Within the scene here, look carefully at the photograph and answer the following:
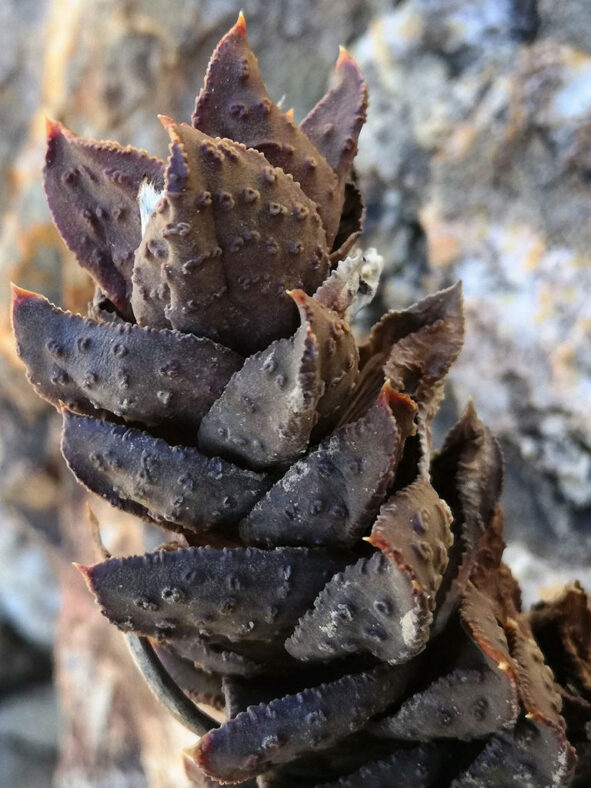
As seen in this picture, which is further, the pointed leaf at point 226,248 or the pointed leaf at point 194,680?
the pointed leaf at point 194,680

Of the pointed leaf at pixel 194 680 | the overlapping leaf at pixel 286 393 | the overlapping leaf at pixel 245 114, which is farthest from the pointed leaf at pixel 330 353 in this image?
the pointed leaf at pixel 194 680

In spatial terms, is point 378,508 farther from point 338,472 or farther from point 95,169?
point 95,169

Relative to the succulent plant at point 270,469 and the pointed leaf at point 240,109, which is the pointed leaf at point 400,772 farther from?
the pointed leaf at point 240,109

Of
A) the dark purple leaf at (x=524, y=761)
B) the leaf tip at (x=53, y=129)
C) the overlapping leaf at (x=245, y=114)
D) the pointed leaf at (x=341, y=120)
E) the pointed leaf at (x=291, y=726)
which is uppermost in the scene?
the pointed leaf at (x=341, y=120)

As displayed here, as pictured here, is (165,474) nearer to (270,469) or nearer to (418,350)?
(270,469)

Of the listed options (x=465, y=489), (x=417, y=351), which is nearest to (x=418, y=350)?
(x=417, y=351)

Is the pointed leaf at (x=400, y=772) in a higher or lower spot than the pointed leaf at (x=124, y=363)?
lower

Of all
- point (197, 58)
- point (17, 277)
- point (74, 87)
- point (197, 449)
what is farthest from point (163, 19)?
point (197, 449)
